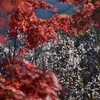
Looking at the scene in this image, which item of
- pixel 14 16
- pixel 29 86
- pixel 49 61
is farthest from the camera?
pixel 49 61

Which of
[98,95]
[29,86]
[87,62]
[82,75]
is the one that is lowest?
[29,86]

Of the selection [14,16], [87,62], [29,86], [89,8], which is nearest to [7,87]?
[29,86]

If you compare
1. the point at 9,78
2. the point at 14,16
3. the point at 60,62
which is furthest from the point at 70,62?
the point at 9,78

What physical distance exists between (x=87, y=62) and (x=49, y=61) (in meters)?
2.87

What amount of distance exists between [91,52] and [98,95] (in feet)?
22.0

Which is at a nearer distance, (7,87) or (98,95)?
(7,87)

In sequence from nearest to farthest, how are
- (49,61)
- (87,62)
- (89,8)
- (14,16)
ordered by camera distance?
(14,16) < (89,8) < (87,62) < (49,61)

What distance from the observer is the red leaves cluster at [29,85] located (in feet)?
12.8

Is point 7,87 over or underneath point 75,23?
underneath

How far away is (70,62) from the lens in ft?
64.7

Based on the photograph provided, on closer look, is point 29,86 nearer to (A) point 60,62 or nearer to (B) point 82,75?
(B) point 82,75

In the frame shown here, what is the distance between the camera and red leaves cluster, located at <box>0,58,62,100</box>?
390cm

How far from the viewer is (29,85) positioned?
4.04 meters

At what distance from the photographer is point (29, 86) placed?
4.03 meters
